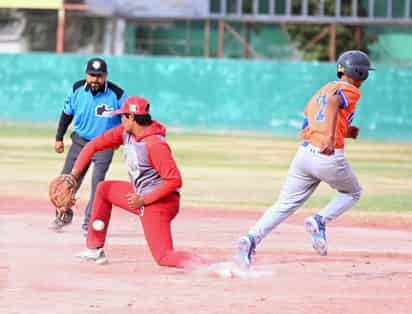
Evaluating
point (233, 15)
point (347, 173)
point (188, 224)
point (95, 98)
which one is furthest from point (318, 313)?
point (233, 15)

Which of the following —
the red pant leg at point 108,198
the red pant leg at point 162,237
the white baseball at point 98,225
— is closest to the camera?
the red pant leg at point 162,237

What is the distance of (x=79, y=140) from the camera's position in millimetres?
12734

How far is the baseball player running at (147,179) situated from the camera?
9859mm

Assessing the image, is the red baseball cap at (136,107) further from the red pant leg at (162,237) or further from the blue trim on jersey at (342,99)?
the blue trim on jersey at (342,99)

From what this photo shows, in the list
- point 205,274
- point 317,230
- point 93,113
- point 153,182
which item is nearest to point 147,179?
point 153,182

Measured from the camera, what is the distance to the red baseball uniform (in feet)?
32.3

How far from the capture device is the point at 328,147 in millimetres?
10086

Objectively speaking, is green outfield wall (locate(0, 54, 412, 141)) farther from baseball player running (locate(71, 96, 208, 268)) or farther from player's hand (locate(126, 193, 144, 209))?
player's hand (locate(126, 193, 144, 209))

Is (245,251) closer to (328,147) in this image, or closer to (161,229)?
(161,229)

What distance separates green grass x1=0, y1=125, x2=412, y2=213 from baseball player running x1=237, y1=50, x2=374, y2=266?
6082 millimetres

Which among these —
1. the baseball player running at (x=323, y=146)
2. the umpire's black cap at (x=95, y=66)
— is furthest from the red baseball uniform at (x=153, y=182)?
the umpire's black cap at (x=95, y=66)

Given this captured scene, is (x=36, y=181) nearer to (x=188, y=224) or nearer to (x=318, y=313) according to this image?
(x=188, y=224)

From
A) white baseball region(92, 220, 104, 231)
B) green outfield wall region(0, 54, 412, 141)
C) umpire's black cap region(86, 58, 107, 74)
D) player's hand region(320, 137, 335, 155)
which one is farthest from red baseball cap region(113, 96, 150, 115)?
green outfield wall region(0, 54, 412, 141)

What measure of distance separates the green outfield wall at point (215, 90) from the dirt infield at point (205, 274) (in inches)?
814
